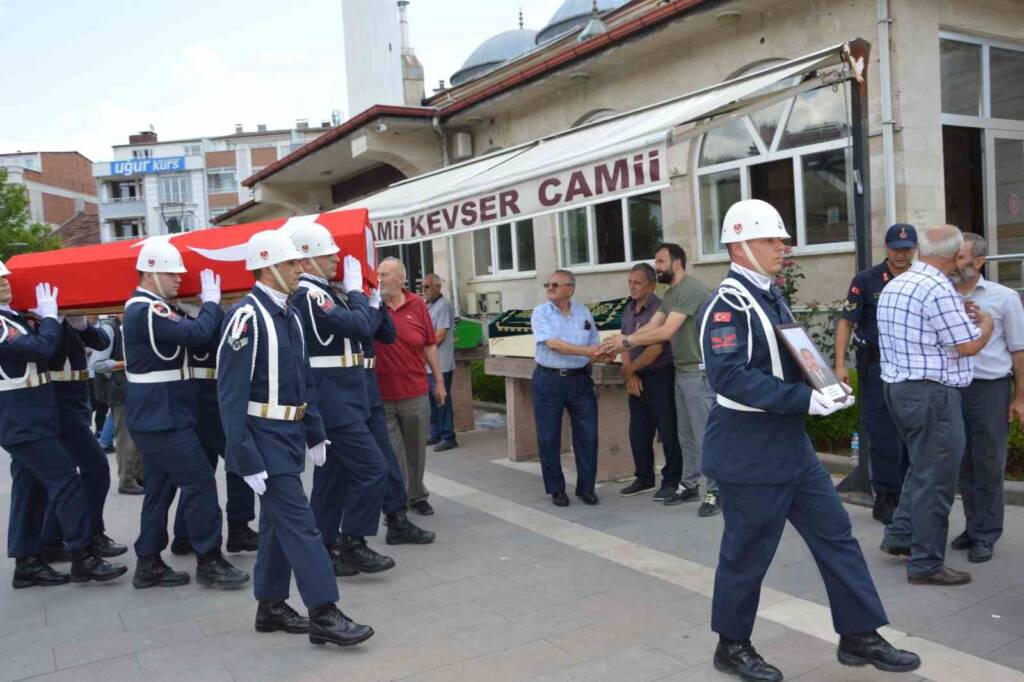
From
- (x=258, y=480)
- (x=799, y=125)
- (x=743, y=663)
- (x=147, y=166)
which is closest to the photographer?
(x=743, y=663)

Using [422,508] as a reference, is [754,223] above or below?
above

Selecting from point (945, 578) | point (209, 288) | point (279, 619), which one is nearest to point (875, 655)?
point (945, 578)

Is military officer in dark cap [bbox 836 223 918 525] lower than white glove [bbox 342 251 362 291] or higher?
lower

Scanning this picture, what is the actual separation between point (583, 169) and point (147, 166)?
80.1 meters

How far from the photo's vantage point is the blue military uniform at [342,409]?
5332 millimetres

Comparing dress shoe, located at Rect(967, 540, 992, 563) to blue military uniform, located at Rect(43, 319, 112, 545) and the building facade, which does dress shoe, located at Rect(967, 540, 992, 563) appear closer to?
the building facade

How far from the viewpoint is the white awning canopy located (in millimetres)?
6266

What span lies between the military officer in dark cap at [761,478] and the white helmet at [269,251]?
219 centimetres

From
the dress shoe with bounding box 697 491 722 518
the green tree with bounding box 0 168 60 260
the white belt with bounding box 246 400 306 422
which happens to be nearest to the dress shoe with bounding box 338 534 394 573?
the white belt with bounding box 246 400 306 422

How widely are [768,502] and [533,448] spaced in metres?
5.58

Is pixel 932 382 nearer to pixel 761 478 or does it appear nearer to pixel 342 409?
pixel 761 478

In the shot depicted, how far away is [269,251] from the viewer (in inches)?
182

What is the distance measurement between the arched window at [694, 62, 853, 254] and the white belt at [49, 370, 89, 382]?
709 centimetres

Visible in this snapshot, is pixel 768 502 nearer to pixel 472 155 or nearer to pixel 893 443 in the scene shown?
pixel 893 443
